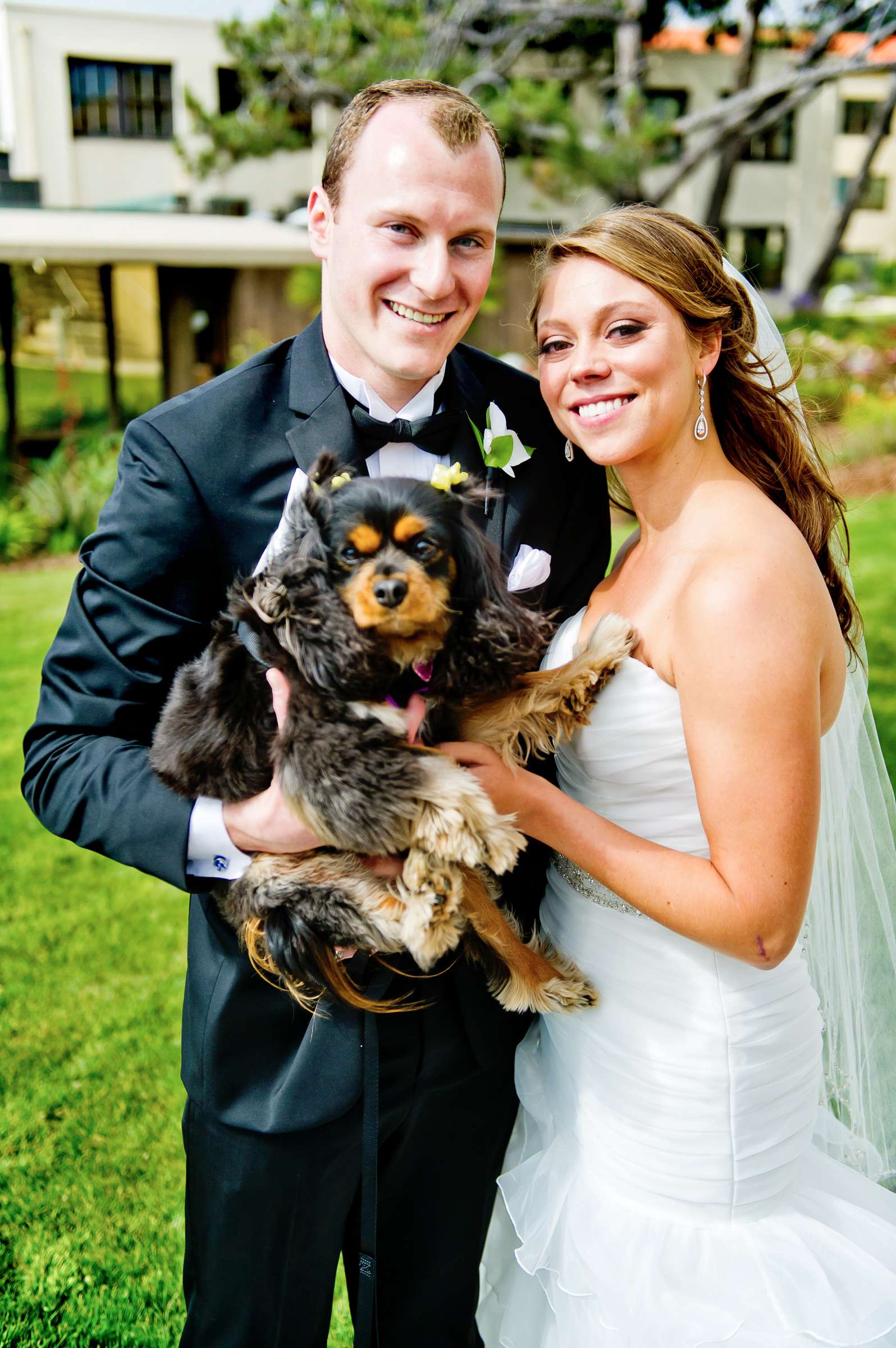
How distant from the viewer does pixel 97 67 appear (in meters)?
25.5

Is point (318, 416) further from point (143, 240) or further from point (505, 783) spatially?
point (143, 240)

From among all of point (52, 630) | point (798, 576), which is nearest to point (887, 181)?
point (52, 630)

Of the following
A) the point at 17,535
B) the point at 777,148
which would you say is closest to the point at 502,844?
the point at 17,535

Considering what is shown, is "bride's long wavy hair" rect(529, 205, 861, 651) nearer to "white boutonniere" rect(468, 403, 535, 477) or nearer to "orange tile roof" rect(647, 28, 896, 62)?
"white boutonniere" rect(468, 403, 535, 477)

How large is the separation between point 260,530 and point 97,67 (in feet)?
94.2

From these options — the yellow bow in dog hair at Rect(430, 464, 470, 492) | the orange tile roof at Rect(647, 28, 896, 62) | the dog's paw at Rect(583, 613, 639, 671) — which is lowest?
the dog's paw at Rect(583, 613, 639, 671)

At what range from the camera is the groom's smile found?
2205mm

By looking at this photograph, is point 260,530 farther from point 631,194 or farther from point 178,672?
point 631,194

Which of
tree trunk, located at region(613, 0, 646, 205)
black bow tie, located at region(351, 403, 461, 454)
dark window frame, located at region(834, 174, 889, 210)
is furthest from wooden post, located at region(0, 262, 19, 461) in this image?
dark window frame, located at region(834, 174, 889, 210)

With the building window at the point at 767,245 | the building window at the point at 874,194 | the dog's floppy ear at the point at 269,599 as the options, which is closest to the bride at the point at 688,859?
the dog's floppy ear at the point at 269,599

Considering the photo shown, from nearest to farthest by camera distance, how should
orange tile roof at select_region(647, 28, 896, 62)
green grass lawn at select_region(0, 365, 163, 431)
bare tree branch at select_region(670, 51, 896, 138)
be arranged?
bare tree branch at select_region(670, 51, 896, 138) < orange tile roof at select_region(647, 28, 896, 62) < green grass lawn at select_region(0, 365, 163, 431)

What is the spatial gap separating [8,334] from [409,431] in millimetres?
15758

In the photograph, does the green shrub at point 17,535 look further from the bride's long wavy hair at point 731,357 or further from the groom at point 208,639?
the bride's long wavy hair at point 731,357

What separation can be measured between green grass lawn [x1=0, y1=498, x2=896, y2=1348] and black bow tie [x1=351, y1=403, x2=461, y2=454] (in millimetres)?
2670
